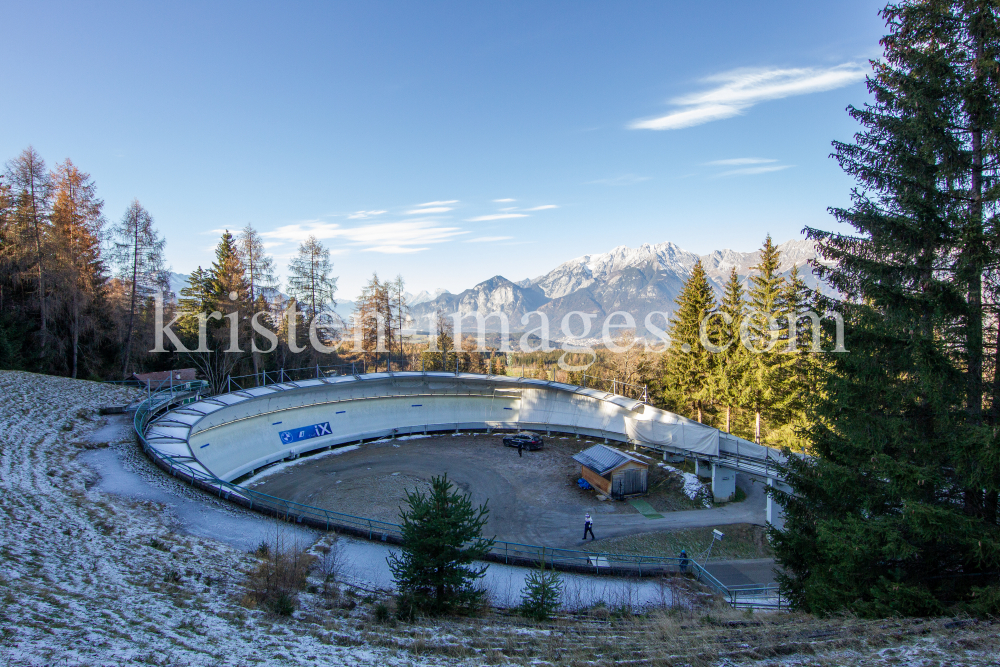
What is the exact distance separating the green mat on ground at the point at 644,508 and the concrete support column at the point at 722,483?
3549mm

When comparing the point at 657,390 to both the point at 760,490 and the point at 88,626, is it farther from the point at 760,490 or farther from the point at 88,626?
the point at 88,626

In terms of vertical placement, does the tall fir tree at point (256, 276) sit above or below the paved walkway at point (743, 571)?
above

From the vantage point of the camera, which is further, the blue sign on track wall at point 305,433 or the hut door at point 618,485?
the blue sign on track wall at point 305,433

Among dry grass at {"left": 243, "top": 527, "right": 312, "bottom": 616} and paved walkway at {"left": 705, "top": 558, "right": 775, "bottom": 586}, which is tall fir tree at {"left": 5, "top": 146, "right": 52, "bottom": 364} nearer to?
dry grass at {"left": 243, "top": 527, "right": 312, "bottom": 616}

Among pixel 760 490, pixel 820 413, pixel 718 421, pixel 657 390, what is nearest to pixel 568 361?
pixel 657 390

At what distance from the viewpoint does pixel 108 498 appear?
12367mm

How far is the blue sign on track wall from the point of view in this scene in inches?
1059

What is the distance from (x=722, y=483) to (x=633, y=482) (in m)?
4.26

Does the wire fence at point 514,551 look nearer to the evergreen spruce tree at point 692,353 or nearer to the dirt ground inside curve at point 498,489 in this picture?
the dirt ground inside curve at point 498,489

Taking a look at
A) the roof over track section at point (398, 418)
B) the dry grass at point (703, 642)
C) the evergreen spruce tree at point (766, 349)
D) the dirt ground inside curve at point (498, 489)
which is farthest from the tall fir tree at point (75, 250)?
the evergreen spruce tree at point (766, 349)

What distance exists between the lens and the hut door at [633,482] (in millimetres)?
22078

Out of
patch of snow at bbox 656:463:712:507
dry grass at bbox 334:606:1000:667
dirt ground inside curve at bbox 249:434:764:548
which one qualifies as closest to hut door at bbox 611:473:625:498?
dirt ground inside curve at bbox 249:434:764:548

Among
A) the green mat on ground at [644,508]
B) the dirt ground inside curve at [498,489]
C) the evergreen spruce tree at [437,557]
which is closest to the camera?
the evergreen spruce tree at [437,557]

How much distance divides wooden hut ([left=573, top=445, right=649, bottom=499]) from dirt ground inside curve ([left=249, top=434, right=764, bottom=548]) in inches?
26.9
